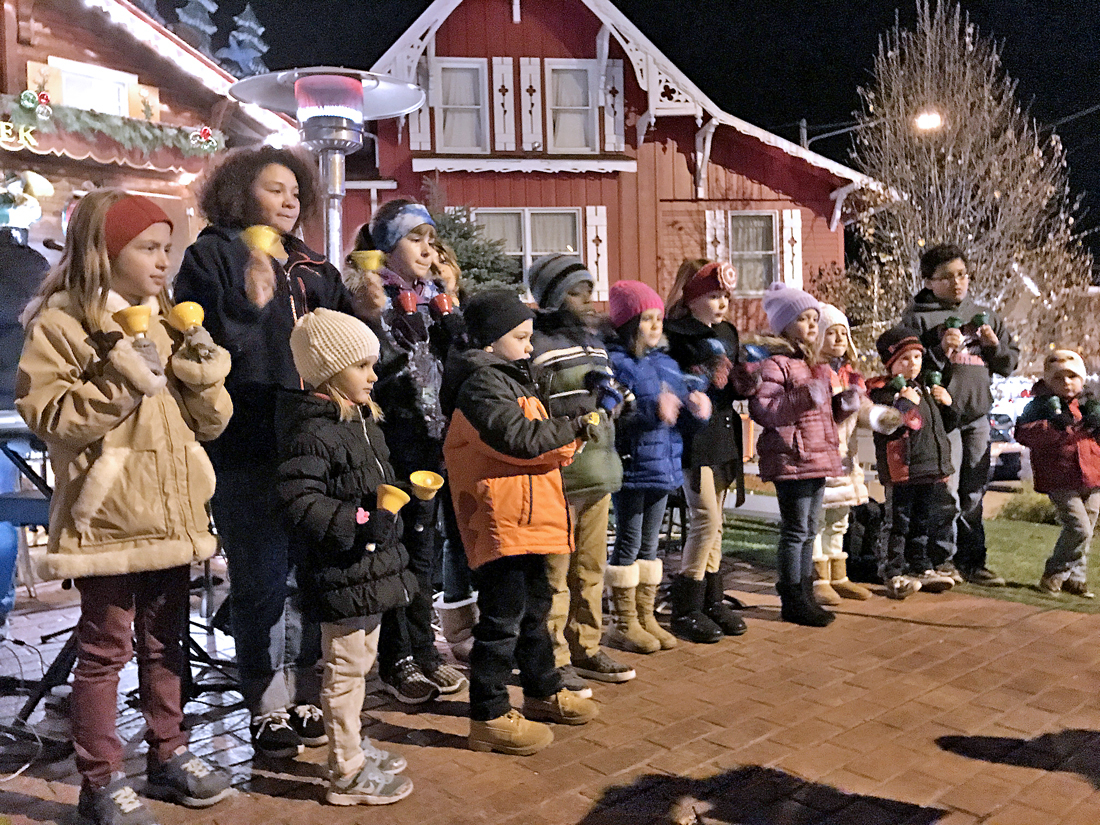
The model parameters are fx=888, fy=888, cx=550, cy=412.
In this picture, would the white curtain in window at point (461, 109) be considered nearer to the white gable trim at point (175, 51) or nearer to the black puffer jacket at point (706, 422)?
the white gable trim at point (175, 51)

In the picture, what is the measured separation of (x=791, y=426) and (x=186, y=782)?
3.43 m

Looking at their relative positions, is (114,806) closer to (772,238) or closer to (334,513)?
(334,513)

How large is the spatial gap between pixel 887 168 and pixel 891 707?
15.0 metres

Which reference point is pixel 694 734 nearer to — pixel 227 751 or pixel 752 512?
pixel 227 751

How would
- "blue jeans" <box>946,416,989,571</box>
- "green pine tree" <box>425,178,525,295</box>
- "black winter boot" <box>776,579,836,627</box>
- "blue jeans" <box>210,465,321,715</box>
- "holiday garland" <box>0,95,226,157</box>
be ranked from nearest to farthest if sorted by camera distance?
1. "blue jeans" <box>210,465,321,715</box>
2. "black winter boot" <box>776,579,836,627</box>
3. "blue jeans" <box>946,416,989,571</box>
4. "holiday garland" <box>0,95,226,157</box>
5. "green pine tree" <box>425,178,525,295</box>

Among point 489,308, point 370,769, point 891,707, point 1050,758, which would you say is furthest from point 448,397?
point 1050,758

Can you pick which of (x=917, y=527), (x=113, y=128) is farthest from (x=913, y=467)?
(x=113, y=128)

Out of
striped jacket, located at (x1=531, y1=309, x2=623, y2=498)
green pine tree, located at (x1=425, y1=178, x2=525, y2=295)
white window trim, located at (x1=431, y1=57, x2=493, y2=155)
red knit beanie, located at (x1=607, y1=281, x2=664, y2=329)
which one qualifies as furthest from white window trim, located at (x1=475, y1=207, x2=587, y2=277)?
striped jacket, located at (x1=531, y1=309, x2=623, y2=498)

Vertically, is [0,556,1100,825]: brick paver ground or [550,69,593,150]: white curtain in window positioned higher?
[550,69,593,150]: white curtain in window

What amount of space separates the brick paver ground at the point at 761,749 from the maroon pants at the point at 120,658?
0.29 metres

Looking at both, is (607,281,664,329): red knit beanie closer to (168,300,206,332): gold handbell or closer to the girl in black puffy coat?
the girl in black puffy coat

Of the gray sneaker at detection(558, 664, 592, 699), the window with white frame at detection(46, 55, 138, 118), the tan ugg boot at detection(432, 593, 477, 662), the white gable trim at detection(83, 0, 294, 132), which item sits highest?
the white gable trim at detection(83, 0, 294, 132)

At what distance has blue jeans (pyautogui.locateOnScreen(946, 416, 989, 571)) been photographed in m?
5.86

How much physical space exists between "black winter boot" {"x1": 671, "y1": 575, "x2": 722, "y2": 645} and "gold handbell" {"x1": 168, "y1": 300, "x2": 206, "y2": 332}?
2.99 m
